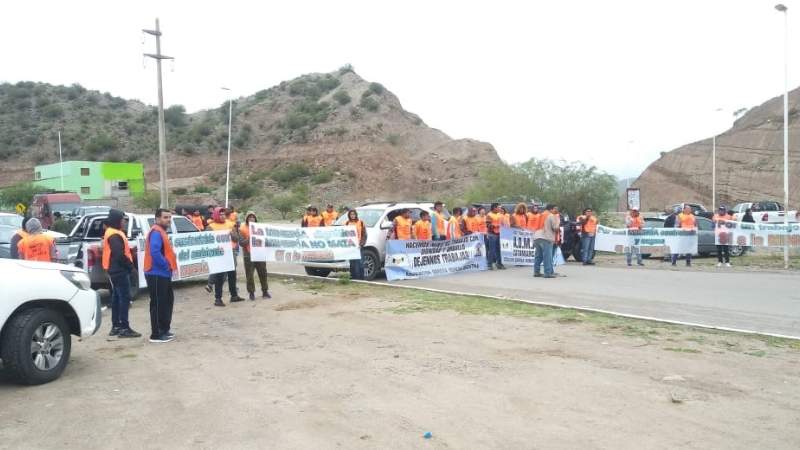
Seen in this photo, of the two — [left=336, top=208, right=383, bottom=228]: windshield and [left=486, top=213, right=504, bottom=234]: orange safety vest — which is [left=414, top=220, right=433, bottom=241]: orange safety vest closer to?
[left=336, top=208, right=383, bottom=228]: windshield

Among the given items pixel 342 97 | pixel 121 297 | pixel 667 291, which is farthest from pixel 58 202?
pixel 342 97

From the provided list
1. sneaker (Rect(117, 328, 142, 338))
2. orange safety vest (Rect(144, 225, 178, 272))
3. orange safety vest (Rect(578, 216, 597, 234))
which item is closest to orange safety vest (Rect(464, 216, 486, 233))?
orange safety vest (Rect(578, 216, 597, 234))

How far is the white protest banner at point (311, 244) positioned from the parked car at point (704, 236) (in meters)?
11.5

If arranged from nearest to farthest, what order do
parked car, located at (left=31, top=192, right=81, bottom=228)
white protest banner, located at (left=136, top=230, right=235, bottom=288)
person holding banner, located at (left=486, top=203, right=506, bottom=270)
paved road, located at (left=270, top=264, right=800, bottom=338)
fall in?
paved road, located at (left=270, top=264, right=800, bottom=338) < white protest banner, located at (left=136, top=230, right=235, bottom=288) < person holding banner, located at (left=486, top=203, right=506, bottom=270) < parked car, located at (left=31, top=192, right=81, bottom=228)

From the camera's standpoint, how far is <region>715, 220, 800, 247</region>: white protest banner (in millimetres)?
19078

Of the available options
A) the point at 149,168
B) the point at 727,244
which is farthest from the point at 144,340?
the point at 149,168

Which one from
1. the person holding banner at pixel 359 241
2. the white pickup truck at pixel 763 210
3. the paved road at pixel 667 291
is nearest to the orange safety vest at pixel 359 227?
the person holding banner at pixel 359 241

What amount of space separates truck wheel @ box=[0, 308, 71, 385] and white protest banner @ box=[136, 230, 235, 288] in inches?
208

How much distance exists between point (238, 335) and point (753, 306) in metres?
8.58

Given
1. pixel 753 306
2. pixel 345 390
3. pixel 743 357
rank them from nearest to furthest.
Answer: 1. pixel 345 390
2. pixel 743 357
3. pixel 753 306

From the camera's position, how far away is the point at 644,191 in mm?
70875

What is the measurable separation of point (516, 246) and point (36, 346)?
13830mm

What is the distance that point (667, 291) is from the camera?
1284 centimetres

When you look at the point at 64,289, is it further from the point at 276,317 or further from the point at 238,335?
the point at 276,317
